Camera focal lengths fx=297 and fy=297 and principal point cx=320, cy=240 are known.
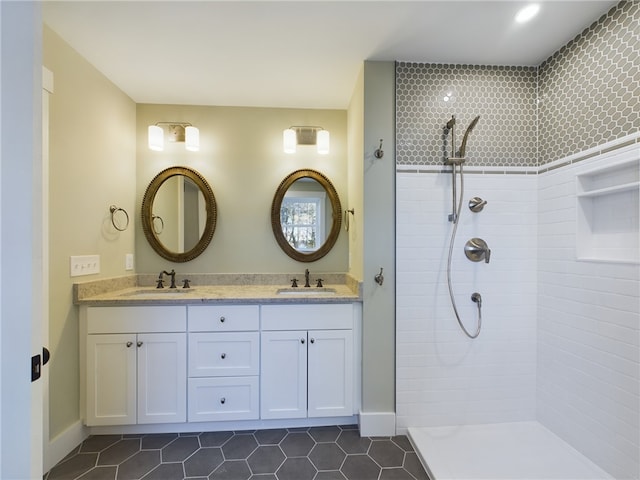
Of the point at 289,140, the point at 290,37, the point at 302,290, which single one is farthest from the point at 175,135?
the point at 302,290

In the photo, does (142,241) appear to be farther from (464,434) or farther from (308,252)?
(464,434)

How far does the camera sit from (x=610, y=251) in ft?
5.29

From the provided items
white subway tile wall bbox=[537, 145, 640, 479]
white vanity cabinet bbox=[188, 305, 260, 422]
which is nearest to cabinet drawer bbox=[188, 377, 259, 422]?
white vanity cabinet bbox=[188, 305, 260, 422]

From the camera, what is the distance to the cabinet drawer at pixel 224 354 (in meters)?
1.95

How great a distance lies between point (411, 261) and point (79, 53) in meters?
2.51

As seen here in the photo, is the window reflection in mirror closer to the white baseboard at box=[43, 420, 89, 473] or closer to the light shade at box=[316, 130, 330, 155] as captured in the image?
the light shade at box=[316, 130, 330, 155]

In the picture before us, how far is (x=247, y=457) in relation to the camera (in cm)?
176

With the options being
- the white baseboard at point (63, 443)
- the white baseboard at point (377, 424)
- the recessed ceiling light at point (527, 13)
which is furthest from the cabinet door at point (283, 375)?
the recessed ceiling light at point (527, 13)

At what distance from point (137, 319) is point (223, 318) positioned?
0.55 m

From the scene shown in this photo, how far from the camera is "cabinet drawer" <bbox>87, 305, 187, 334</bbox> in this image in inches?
75.2

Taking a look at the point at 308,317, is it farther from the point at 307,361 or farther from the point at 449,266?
the point at 449,266

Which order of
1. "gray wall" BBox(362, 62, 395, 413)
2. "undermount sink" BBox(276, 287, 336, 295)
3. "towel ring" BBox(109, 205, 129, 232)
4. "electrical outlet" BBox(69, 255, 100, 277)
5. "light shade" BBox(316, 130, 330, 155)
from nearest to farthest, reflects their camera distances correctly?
"electrical outlet" BBox(69, 255, 100, 277) → "gray wall" BBox(362, 62, 395, 413) → "towel ring" BBox(109, 205, 129, 232) → "undermount sink" BBox(276, 287, 336, 295) → "light shade" BBox(316, 130, 330, 155)

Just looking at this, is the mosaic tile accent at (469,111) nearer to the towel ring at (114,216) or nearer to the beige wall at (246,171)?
the beige wall at (246,171)

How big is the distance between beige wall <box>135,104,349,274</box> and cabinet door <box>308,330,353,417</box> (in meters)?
0.73
